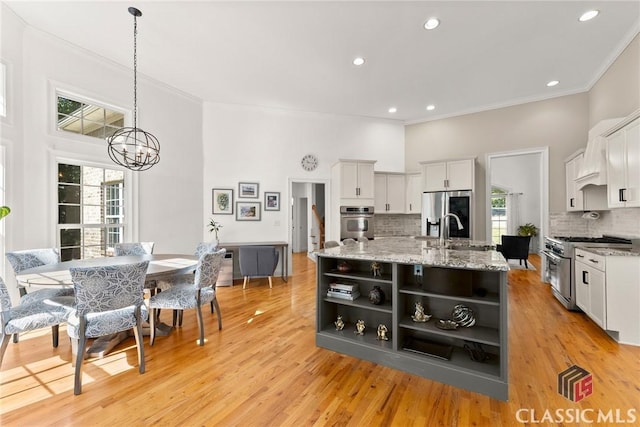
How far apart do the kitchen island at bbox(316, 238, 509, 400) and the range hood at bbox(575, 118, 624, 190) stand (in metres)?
2.45

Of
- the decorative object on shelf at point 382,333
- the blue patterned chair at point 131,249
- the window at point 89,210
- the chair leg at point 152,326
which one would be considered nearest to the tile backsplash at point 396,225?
the decorative object on shelf at point 382,333

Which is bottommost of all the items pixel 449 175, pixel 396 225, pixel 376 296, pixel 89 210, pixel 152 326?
pixel 152 326

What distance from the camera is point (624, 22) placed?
318cm

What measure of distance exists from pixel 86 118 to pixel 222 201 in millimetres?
2370

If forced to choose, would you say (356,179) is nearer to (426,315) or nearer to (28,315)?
(426,315)

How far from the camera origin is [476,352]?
2.12m

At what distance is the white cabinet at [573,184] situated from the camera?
4273 millimetres

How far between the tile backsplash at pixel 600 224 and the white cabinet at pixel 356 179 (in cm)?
336

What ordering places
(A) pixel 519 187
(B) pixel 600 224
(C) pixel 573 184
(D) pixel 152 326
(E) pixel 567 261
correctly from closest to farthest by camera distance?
(D) pixel 152 326, (E) pixel 567 261, (B) pixel 600 224, (C) pixel 573 184, (A) pixel 519 187

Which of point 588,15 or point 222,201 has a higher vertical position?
point 588,15

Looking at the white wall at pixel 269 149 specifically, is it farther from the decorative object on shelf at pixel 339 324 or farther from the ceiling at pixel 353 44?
the decorative object on shelf at pixel 339 324

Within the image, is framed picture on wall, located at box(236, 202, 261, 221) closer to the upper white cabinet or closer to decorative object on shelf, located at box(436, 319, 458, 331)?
the upper white cabinet

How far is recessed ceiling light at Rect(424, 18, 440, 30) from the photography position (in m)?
3.11

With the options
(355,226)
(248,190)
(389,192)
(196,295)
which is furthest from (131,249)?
(389,192)
